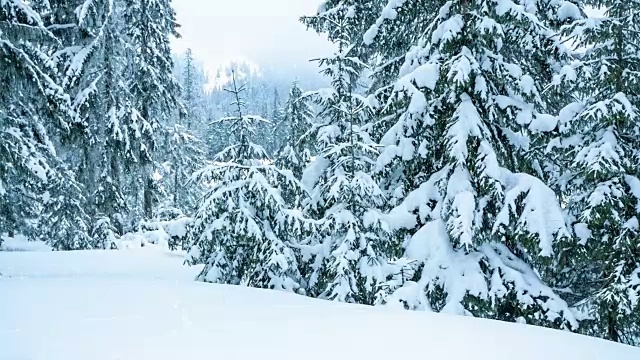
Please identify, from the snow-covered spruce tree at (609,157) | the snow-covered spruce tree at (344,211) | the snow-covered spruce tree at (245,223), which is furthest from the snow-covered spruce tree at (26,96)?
the snow-covered spruce tree at (609,157)

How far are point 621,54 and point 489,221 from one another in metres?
3.85

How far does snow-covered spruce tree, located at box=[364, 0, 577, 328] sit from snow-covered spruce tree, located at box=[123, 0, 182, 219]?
12820mm

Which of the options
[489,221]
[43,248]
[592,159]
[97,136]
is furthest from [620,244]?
[43,248]

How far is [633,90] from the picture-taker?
26.5 feet

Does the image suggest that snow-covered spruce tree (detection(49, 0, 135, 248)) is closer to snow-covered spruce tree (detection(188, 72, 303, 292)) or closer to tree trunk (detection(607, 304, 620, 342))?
snow-covered spruce tree (detection(188, 72, 303, 292))

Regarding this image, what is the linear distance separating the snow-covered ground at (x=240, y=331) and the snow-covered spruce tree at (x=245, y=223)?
7.26 ft

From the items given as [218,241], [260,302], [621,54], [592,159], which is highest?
[621,54]

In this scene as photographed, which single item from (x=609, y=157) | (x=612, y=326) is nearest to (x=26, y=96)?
(x=609, y=157)

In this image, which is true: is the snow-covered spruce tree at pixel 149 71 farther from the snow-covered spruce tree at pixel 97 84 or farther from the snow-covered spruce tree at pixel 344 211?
the snow-covered spruce tree at pixel 344 211

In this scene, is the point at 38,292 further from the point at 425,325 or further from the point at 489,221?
the point at 489,221

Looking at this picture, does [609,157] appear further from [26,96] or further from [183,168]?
[183,168]

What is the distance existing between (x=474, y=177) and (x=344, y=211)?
7.41ft

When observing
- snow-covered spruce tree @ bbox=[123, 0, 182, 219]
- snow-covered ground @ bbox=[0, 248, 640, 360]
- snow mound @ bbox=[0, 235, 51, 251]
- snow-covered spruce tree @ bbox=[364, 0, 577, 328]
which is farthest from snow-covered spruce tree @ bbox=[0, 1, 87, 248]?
snow mound @ bbox=[0, 235, 51, 251]

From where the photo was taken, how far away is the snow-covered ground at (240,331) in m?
3.61
